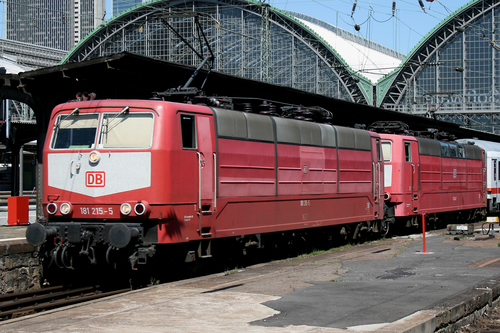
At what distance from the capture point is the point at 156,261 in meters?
11.6

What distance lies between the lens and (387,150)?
73.2ft

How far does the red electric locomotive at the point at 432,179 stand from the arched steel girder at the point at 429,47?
42.4 m

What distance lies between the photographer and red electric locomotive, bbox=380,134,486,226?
22.0 m

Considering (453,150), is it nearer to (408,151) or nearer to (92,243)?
(408,151)

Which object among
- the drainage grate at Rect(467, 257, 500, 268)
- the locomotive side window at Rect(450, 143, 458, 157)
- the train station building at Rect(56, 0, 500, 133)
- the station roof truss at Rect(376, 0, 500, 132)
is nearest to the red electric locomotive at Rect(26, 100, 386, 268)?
the drainage grate at Rect(467, 257, 500, 268)

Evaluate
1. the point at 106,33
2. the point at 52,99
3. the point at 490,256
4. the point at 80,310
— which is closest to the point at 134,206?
the point at 80,310

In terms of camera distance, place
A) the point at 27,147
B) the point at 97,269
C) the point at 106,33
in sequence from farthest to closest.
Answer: the point at 106,33, the point at 27,147, the point at 97,269

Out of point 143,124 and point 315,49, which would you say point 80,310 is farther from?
point 315,49

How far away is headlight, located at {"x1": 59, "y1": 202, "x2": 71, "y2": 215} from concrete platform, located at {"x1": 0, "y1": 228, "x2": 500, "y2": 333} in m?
2.32

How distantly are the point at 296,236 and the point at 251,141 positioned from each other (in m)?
3.67

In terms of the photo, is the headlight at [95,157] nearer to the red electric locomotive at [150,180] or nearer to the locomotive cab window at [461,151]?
the red electric locomotive at [150,180]

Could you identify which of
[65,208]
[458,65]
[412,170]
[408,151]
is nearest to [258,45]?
[458,65]

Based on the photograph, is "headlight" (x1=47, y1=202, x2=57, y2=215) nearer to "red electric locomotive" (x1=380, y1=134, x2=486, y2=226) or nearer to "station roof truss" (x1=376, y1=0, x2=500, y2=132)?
"red electric locomotive" (x1=380, y1=134, x2=486, y2=226)

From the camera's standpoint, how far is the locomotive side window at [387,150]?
22188 millimetres
